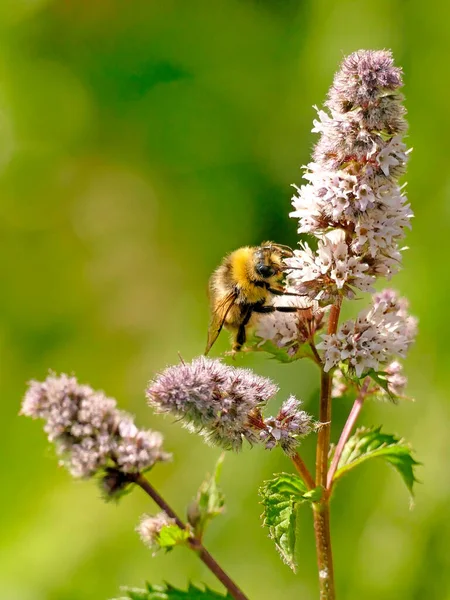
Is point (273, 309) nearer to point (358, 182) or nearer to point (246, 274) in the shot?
point (246, 274)

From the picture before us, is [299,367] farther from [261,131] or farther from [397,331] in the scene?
[397,331]

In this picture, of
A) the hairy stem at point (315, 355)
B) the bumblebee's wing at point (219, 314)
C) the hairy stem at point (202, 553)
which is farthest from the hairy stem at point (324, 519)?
the bumblebee's wing at point (219, 314)

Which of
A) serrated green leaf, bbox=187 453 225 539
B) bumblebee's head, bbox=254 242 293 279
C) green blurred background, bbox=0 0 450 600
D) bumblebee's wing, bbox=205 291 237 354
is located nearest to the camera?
serrated green leaf, bbox=187 453 225 539

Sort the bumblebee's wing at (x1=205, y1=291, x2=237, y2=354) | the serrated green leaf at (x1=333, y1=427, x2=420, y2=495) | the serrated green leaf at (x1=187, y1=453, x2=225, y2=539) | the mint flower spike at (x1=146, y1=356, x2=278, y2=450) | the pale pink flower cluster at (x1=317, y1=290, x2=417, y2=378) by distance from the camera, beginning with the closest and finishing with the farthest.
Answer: the mint flower spike at (x1=146, y1=356, x2=278, y2=450)
the pale pink flower cluster at (x1=317, y1=290, x2=417, y2=378)
the serrated green leaf at (x1=333, y1=427, x2=420, y2=495)
the serrated green leaf at (x1=187, y1=453, x2=225, y2=539)
the bumblebee's wing at (x1=205, y1=291, x2=237, y2=354)

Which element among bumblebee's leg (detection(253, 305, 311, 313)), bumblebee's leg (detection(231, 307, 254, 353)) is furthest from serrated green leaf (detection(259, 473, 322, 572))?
bumblebee's leg (detection(231, 307, 254, 353))

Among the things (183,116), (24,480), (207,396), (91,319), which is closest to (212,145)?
(183,116)

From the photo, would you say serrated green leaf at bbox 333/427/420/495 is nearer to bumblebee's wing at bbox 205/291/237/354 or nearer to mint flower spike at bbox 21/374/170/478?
mint flower spike at bbox 21/374/170/478

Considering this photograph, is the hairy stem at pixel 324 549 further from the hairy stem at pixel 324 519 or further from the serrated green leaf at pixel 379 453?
the serrated green leaf at pixel 379 453

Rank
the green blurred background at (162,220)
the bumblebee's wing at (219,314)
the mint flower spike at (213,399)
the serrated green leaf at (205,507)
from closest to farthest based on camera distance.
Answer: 1. the mint flower spike at (213,399)
2. the serrated green leaf at (205,507)
3. the bumblebee's wing at (219,314)
4. the green blurred background at (162,220)
